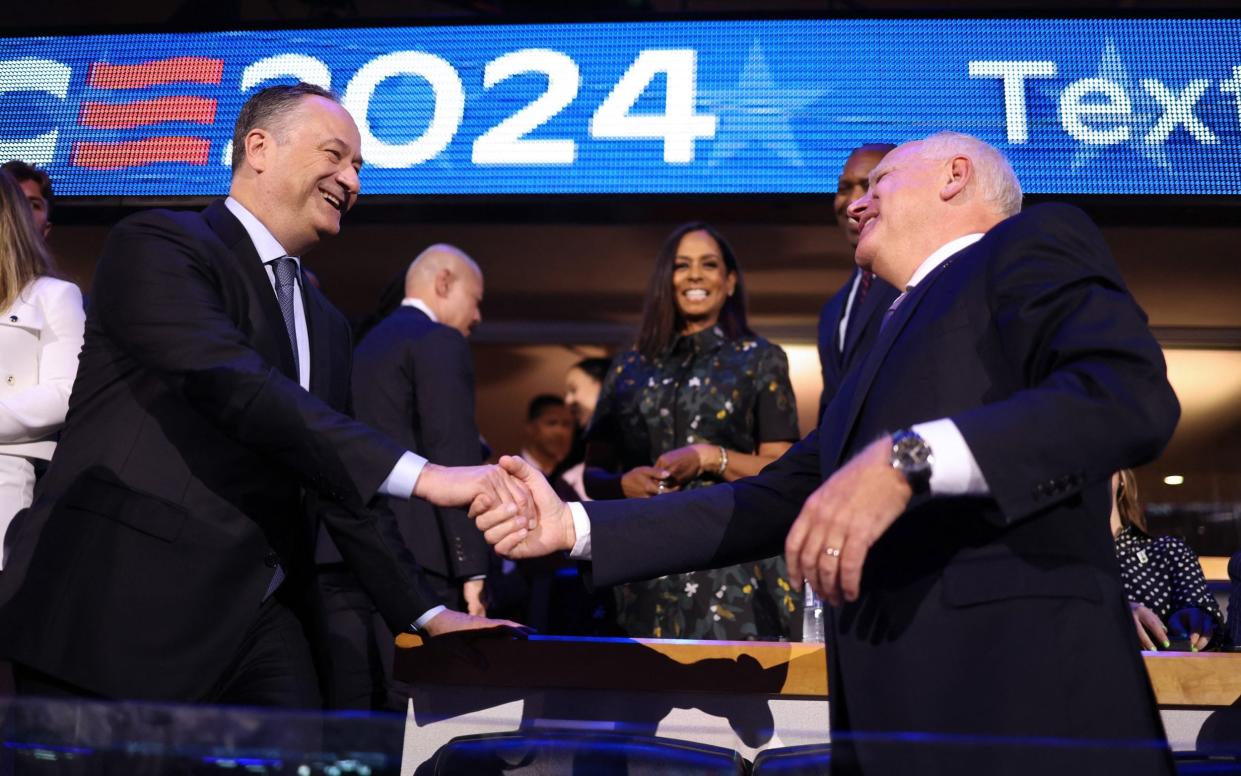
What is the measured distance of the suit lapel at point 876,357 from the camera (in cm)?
156

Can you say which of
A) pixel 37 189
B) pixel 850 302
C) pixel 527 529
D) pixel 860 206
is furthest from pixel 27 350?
pixel 850 302

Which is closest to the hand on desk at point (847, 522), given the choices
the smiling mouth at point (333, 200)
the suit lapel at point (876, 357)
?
the suit lapel at point (876, 357)

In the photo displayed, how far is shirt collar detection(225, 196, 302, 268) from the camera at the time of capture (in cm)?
213

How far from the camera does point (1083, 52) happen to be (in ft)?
12.5

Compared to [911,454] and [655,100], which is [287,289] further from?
[655,100]

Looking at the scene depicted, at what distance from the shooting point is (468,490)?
1907 millimetres

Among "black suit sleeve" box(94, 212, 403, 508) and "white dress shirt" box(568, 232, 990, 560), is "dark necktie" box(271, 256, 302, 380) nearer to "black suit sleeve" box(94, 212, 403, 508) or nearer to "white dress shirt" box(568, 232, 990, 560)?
"black suit sleeve" box(94, 212, 403, 508)

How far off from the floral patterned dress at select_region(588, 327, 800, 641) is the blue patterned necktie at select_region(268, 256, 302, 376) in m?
1.14

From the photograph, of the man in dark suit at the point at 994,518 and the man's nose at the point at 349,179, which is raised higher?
the man's nose at the point at 349,179

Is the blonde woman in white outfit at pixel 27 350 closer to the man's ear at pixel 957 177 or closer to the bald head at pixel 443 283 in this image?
the bald head at pixel 443 283

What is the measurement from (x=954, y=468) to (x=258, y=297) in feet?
4.18

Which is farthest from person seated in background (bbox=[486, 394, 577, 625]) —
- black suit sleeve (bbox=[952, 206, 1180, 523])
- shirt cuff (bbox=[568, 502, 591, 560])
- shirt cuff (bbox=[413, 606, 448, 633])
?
black suit sleeve (bbox=[952, 206, 1180, 523])

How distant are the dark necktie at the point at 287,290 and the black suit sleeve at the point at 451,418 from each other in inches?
48.8

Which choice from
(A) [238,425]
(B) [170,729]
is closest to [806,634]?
(A) [238,425]
